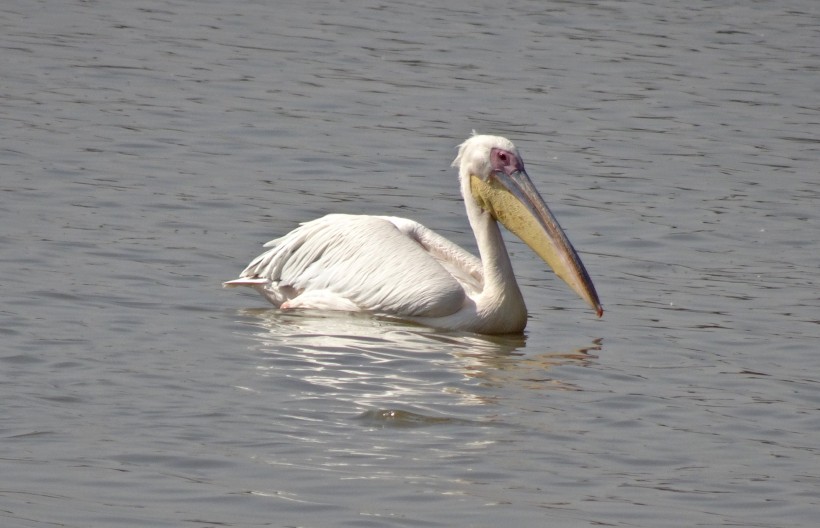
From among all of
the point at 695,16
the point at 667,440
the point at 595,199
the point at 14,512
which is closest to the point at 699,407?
the point at 667,440

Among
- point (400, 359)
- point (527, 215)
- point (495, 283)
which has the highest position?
point (527, 215)

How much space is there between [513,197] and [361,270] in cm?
80

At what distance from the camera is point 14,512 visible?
13.9 ft

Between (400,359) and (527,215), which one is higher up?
(527,215)

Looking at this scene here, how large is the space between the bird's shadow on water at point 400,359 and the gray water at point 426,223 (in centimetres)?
2

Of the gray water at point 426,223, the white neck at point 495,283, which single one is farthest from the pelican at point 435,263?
the gray water at point 426,223

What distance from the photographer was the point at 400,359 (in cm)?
635

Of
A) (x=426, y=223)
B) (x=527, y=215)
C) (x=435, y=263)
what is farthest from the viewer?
(x=426, y=223)

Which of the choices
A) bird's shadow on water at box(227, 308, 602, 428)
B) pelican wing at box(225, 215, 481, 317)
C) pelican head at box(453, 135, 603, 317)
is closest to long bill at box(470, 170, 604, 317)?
pelican head at box(453, 135, 603, 317)

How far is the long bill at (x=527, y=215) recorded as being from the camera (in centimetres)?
729

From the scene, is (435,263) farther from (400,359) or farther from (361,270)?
(400,359)

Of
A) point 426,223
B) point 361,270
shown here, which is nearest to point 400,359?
point 361,270

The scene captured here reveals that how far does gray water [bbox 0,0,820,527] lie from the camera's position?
15.7 ft

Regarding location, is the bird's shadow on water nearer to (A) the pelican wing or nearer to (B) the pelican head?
(A) the pelican wing
